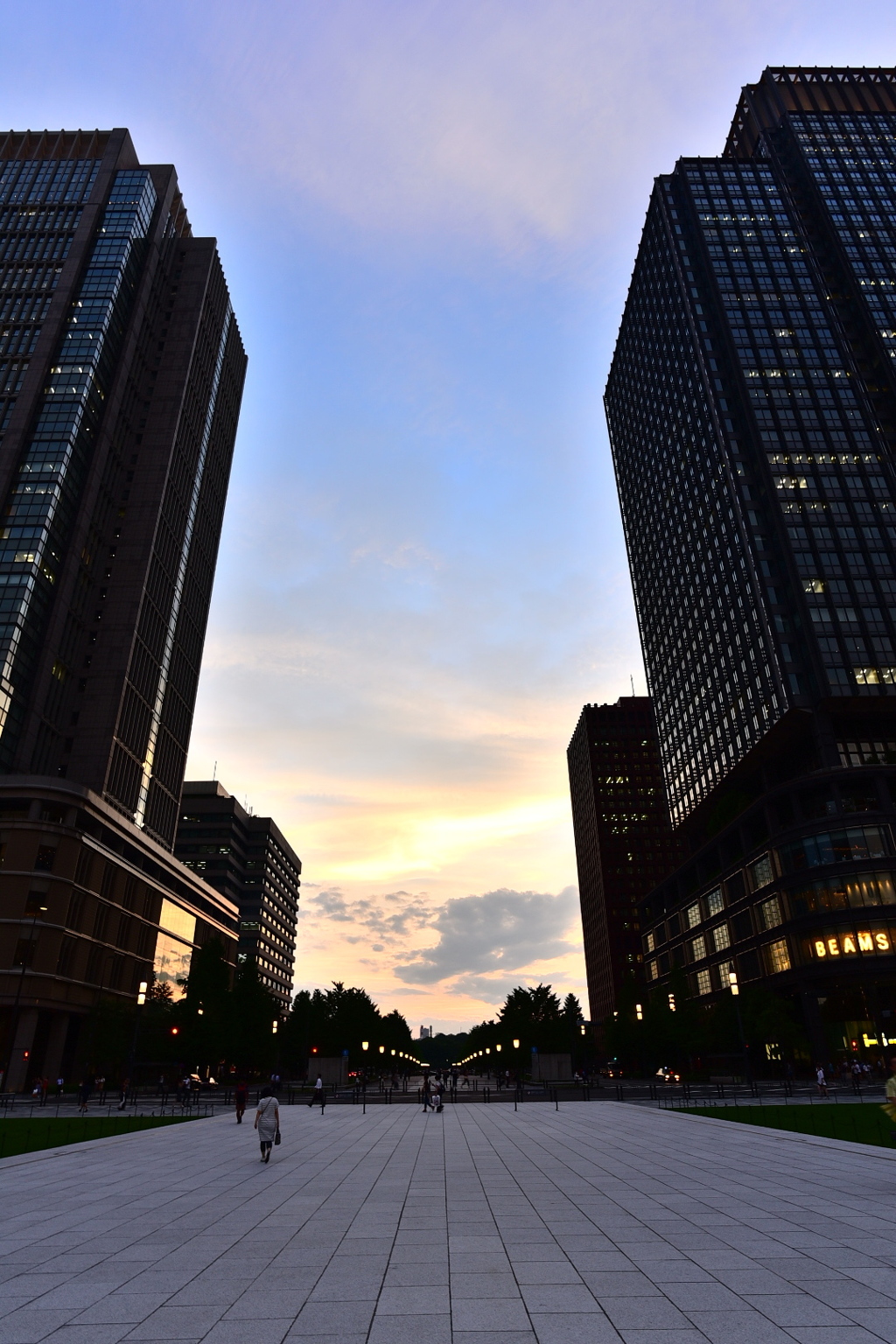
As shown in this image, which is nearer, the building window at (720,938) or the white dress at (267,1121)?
the white dress at (267,1121)

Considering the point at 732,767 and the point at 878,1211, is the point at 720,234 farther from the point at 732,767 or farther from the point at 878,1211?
the point at 878,1211

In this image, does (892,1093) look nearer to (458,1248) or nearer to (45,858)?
(458,1248)

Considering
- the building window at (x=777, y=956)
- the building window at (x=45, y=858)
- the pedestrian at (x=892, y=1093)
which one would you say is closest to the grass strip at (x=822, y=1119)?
the pedestrian at (x=892, y=1093)

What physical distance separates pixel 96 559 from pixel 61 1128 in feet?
283

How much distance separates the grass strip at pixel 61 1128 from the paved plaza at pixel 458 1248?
4714 millimetres

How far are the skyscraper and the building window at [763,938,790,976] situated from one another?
31 cm

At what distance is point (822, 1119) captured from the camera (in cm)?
3173

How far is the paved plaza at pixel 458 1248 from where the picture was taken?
8555 millimetres

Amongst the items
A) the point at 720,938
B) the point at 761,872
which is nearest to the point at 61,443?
the point at 761,872

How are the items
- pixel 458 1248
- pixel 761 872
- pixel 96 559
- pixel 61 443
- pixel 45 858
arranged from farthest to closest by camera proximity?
pixel 96 559, pixel 61 443, pixel 761 872, pixel 45 858, pixel 458 1248

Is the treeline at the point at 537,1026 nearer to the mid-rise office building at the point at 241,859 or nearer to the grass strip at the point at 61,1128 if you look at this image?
the grass strip at the point at 61,1128

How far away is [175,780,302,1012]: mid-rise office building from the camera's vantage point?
16550cm

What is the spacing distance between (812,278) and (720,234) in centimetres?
1596

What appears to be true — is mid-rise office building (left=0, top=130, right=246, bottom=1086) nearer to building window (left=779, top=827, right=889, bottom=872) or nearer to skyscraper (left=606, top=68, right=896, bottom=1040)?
building window (left=779, top=827, right=889, bottom=872)
